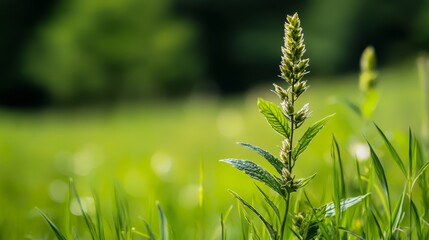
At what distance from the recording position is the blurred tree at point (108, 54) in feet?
124

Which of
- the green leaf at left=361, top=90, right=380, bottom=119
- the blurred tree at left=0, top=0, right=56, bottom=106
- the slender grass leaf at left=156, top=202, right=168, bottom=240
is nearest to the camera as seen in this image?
the slender grass leaf at left=156, top=202, right=168, bottom=240

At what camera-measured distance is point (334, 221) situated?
3.21ft

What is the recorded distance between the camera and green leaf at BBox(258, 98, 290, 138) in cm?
91

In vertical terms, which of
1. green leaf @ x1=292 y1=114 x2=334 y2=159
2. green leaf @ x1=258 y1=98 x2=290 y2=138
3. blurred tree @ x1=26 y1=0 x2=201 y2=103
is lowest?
green leaf @ x1=292 y1=114 x2=334 y2=159

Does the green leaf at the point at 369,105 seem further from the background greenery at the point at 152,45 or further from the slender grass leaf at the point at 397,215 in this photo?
the background greenery at the point at 152,45

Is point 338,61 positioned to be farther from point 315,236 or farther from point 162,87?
point 315,236

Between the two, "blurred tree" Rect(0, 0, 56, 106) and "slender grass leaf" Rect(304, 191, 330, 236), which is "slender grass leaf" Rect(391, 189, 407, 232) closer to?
"slender grass leaf" Rect(304, 191, 330, 236)

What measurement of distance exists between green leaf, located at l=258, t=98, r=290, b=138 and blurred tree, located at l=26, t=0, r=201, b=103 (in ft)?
119

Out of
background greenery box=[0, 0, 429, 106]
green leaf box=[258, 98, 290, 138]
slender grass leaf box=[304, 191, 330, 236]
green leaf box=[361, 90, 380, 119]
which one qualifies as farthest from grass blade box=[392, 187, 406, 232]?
background greenery box=[0, 0, 429, 106]

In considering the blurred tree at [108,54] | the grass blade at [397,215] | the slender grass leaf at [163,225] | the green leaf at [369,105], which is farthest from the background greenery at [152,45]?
the grass blade at [397,215]

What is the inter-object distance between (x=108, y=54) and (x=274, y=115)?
3789 cm

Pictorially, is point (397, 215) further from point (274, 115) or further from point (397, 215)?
point (274, 115)

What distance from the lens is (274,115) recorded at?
0.91 meters

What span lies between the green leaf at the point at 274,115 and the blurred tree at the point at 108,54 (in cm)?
3640
